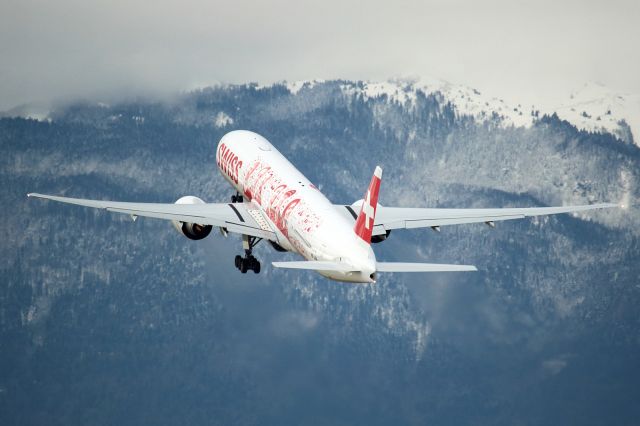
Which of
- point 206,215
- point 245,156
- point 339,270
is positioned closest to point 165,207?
point 206,215

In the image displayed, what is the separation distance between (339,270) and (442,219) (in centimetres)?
1877

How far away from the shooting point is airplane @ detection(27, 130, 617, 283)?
328 ft

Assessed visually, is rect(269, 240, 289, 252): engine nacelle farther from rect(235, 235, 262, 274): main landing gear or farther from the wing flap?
the wing flap

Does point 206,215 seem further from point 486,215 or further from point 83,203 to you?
point 486,215

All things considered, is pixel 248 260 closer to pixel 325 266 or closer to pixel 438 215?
pixel 438 215

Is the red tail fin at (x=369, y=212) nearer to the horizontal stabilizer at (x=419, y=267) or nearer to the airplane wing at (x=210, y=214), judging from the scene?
the horizontal stabilizer at (x=419, y=267)

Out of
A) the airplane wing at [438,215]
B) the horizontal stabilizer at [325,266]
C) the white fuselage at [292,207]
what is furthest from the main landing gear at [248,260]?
the horizontal stabilizer at [325,266]

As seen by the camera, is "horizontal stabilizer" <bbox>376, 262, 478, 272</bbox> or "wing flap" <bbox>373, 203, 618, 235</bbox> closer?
"horizontal stabilizer" <bbox>376, 262, 478, 272</bbox>

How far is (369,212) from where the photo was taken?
328 ft

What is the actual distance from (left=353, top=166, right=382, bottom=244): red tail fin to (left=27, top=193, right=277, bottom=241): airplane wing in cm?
1283

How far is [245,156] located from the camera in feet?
403

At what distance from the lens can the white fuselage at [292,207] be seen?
10038 cm

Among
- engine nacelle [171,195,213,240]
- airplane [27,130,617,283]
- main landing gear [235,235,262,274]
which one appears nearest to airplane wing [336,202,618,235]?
airplane [27,130,617,283]

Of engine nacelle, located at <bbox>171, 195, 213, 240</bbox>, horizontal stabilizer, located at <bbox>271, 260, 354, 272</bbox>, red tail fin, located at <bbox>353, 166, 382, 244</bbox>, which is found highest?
engine nacelle, located at <bbox>171, 195, 213, 240</bbox>
